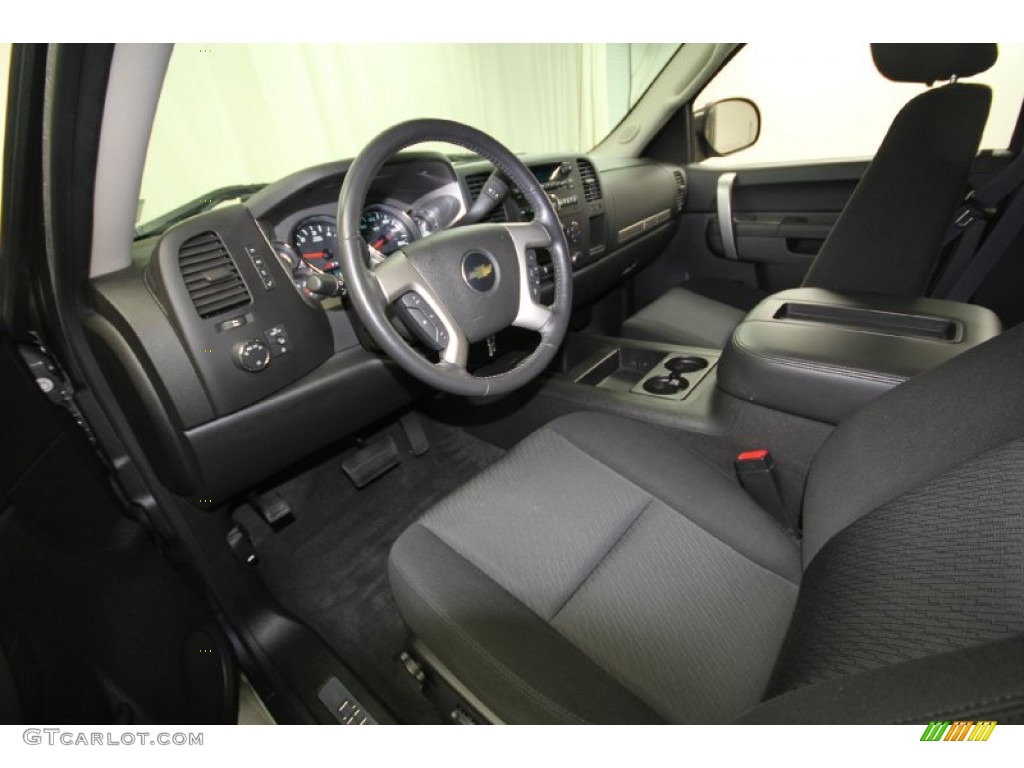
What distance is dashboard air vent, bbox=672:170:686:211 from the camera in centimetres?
224

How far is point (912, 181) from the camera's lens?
124 cm

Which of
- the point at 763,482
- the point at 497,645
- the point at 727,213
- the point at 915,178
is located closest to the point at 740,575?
the point at 763,482

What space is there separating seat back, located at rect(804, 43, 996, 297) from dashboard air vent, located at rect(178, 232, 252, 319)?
4.36ft

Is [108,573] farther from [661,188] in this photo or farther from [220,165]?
[661,188]

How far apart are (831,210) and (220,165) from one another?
7.25ft

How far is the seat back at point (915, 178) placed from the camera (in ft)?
3.99

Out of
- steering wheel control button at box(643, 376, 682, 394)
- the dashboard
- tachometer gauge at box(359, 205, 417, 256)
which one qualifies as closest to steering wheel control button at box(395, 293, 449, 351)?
the dashboard

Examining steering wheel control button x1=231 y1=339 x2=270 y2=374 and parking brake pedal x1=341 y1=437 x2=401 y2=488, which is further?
parking brake pedal x1=341 y1=437 x2=401 y2=488

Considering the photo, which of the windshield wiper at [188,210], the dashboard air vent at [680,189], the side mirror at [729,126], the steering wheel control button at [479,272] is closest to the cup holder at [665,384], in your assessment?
the steering wheel control button at [479,272]

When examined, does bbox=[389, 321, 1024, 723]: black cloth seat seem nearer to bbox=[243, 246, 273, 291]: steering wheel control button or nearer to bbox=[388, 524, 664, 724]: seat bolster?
bbox=[388, 524, 664, 724]: seat bolster

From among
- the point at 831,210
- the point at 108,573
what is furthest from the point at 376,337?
the point at 831,210

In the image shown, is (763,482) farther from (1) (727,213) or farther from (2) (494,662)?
(1) (727,213)

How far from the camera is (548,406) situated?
142 centimetres

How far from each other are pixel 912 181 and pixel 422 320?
124cm
